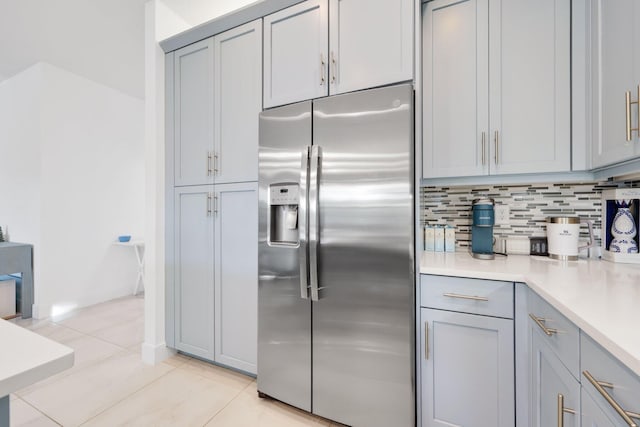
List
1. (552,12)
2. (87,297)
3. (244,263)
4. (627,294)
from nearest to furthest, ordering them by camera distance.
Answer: (627,294) < (552,12) < (244,263) < (87,297)

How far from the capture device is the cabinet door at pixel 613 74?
1.14 metres

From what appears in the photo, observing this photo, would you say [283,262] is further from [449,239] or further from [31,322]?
[31,322]

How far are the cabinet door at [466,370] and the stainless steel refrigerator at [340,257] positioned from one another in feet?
0.39

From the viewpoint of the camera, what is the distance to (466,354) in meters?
1.34

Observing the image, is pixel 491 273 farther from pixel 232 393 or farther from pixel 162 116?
pixel 162 116

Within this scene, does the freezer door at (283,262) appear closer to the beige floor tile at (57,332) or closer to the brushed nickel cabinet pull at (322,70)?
the brushed nickel cabinet pull at (322,70)

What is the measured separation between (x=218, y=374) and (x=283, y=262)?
3.72ft

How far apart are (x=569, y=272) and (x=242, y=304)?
1.86 metres

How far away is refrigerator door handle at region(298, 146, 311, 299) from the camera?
4.98 ft

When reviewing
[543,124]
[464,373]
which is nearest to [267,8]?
[543,124]

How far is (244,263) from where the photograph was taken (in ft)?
6.40

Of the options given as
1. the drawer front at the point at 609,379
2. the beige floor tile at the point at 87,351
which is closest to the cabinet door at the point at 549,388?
the drawer front at the point at 609,379

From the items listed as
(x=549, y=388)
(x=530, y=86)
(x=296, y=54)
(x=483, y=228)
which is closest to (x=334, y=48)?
(x=296, y=54)

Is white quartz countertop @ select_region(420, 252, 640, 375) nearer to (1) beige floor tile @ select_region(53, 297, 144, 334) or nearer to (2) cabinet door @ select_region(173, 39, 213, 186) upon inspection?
(2) cabinet door @ select_region(173, 39, 213, 186)
